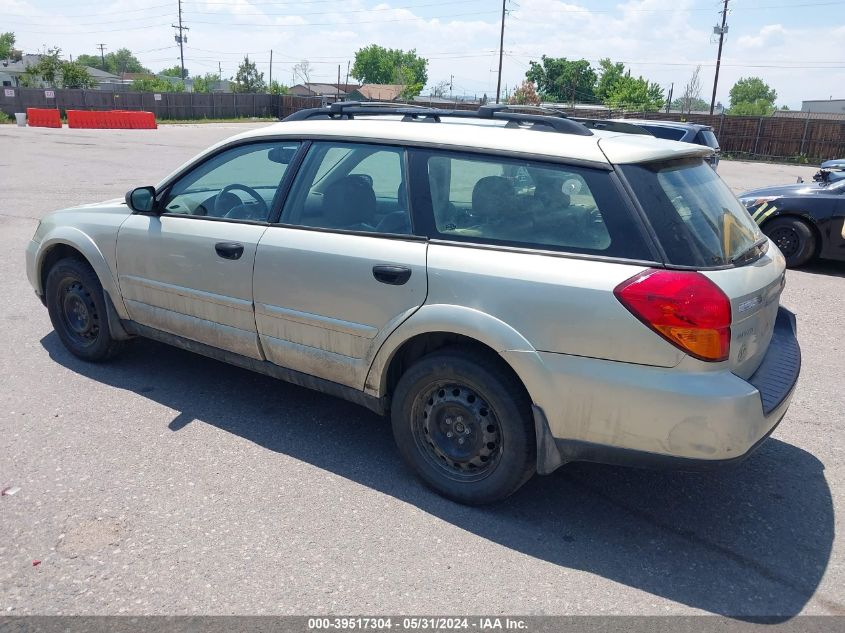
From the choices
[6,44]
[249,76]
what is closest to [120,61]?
[6,44]

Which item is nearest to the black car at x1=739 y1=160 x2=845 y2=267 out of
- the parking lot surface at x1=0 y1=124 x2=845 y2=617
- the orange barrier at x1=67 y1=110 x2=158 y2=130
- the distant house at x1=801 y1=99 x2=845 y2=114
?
the parking lot surface at x1=0 y1=124 x2=845 y2=617

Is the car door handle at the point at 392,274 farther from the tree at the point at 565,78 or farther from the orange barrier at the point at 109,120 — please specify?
the tree at the point at 565,78

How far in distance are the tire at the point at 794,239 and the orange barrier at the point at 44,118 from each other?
113ft

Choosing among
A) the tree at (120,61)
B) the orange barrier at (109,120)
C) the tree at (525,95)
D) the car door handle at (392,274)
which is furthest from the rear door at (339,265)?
the tree at (120,61)

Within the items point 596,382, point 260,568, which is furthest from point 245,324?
point 596,382

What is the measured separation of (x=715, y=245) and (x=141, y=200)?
340 cm

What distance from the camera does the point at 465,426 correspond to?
11.2 ft

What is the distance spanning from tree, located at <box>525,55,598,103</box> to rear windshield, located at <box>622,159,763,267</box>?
4218 inches

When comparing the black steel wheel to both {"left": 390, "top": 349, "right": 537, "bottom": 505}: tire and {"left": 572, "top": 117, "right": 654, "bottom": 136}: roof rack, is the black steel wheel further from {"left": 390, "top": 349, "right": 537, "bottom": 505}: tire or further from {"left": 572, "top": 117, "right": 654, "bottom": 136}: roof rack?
{"left": 572, "top": 117, "right": 654, "bottom": 136}: roof rack

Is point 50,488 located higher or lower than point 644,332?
lower

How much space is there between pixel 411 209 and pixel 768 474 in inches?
94.6

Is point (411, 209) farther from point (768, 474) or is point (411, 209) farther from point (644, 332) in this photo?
point (768, 474)

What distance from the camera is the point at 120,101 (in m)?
48.4

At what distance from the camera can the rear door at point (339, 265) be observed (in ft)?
11.5
